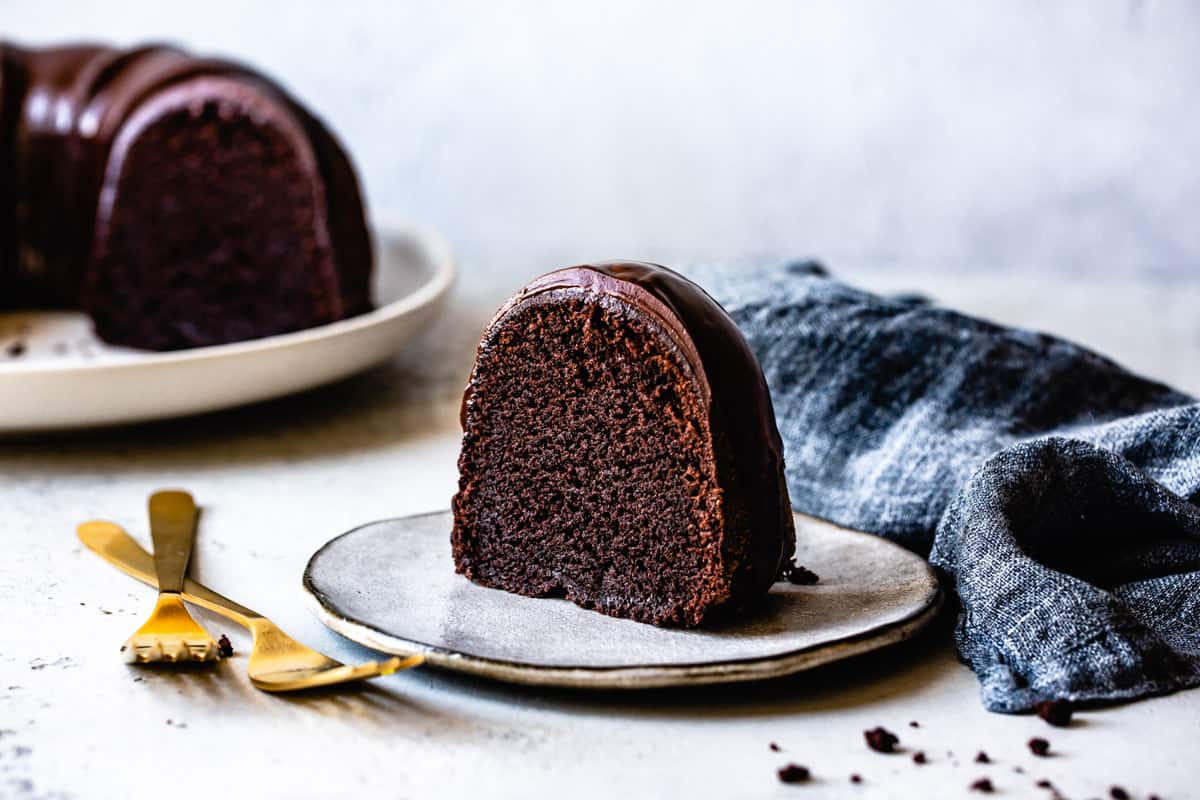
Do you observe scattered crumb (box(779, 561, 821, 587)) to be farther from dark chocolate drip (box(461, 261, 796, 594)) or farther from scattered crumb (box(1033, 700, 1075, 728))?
scattered crumb (box(1033, 700, 1075, 728))

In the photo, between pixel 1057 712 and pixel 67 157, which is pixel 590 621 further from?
pixel 67 157

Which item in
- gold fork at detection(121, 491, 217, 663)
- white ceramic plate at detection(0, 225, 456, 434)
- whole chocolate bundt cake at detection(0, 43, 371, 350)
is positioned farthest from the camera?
whole chocolate bundt cake at detection(0, 43, 371, 350)

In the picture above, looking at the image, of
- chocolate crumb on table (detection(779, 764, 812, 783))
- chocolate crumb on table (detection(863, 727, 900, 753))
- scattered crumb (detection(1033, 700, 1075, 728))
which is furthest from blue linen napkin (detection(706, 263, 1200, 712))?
chocolate crumb on table (detection(779, 764, 812, 783))

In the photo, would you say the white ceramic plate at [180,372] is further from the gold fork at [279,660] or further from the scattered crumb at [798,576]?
the scattered crumb at [798,576]

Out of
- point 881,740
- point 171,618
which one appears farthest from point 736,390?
point 171,618

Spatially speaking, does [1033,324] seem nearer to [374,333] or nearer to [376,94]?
[374,333]
